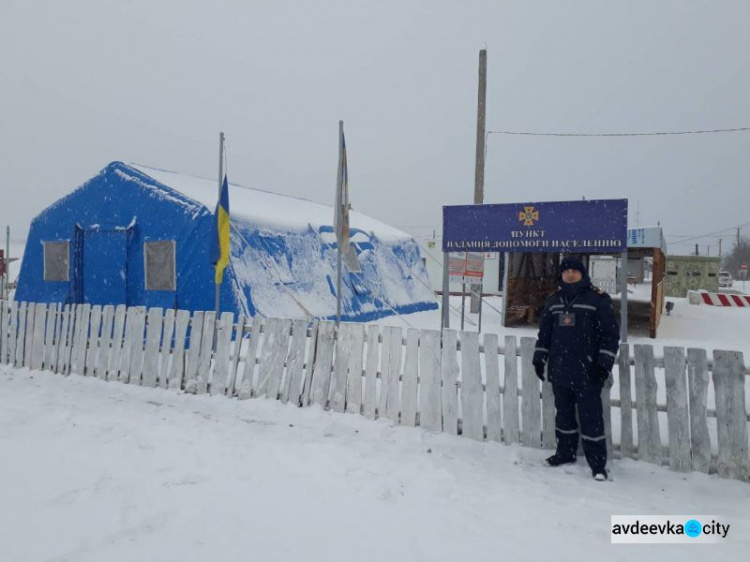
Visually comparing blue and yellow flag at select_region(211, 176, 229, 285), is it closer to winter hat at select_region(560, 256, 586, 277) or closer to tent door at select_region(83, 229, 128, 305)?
tent door at select_region(83, 229, 128, 305)

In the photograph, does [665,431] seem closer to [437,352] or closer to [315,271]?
[437,352]

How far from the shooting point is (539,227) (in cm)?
879

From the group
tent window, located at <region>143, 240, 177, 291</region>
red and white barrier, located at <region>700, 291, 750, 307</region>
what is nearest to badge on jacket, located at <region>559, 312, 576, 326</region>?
tent window, located at <region>143, 240, 177, 291</region>

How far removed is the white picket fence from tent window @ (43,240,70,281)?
12.4 feet

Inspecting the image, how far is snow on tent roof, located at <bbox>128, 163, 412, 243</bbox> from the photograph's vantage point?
11062mm

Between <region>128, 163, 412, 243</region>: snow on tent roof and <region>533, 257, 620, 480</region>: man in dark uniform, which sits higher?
<region>128, 163, 412, 243</region>: snow on tent roof

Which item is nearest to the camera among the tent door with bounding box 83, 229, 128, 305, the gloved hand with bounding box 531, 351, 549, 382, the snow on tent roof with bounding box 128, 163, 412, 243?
the gloved hand with bounding box 531, 351, 549, 382

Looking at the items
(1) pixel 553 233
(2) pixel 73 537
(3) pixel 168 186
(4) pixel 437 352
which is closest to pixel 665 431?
(4) pixel 437 352

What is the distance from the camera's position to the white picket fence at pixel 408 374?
4238 millimetres

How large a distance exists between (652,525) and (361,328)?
334 cm

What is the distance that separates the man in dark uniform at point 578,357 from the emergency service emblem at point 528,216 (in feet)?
14.6

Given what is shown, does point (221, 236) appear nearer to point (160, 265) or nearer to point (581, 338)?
point (160, 265)

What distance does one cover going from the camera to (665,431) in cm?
489

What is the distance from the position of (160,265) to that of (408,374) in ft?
23.6
